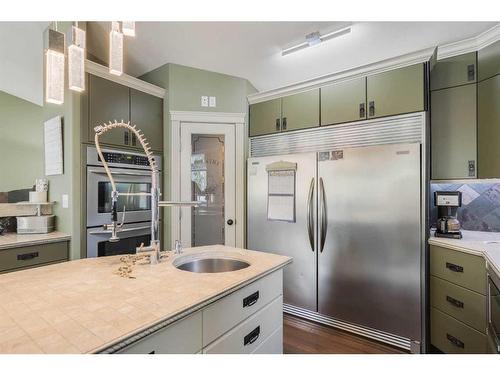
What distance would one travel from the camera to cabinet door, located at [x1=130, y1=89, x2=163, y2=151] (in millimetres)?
2691

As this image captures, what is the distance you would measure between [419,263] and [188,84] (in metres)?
2.83

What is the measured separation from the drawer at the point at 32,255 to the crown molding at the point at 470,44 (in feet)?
12.0

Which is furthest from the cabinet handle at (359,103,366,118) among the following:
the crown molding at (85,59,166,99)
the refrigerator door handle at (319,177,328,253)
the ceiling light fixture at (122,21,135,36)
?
the crown molding at (85,59,166,99)

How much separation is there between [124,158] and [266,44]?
1760mm

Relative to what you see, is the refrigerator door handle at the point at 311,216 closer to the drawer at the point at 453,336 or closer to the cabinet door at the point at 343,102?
the cabinet door at the point at 343,102

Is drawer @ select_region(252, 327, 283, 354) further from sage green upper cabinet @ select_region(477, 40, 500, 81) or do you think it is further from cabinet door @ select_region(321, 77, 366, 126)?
sage green upper cabinet @ select_region(477, 40, 500, 81)

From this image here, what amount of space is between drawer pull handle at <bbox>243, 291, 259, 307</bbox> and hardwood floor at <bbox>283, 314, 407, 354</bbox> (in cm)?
117

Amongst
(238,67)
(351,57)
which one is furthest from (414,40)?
(238,67)

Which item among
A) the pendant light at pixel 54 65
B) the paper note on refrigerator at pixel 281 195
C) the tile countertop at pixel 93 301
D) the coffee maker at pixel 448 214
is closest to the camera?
the tile countertop at pixel 93 301

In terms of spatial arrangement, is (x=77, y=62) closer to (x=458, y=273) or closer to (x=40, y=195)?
(x=40, y=195)

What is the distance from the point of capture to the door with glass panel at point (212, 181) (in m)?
2.96

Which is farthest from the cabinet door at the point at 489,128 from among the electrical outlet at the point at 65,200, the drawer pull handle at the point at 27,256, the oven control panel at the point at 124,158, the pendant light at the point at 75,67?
the drawer pull handle at the point at 27,256

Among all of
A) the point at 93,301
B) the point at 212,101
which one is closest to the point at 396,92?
the point at 212,101

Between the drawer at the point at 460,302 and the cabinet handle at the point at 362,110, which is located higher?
the cabinet handle at the point at 362,110
